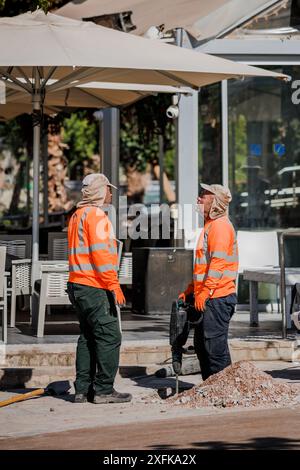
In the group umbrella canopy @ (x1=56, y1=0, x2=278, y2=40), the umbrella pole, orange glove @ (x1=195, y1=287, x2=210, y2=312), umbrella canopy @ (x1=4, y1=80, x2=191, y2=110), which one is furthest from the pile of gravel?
umbrella canopy @ (x1=56, y1=0, x2=278, y2=40)

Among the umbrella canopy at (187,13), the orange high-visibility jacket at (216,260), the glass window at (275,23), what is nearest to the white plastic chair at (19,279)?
the orange high-visibility jacket at (216,260)

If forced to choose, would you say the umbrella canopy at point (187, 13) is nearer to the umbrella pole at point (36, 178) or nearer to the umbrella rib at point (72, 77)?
the umbrella rib at point (72, 77)

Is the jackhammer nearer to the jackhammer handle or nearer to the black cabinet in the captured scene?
the jackhammer handle

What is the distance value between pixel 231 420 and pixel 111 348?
1.27 m

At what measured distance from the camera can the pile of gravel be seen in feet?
30.9

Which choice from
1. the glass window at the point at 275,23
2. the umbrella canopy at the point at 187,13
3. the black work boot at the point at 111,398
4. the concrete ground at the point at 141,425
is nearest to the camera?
the concrete ground at the point at 141,425

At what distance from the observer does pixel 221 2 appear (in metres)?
15.0

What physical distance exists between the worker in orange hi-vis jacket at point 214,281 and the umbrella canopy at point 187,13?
16.8 ft

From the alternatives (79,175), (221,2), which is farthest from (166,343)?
(79,175)

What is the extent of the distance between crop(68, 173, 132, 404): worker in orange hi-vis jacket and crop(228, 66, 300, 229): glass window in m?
5.63

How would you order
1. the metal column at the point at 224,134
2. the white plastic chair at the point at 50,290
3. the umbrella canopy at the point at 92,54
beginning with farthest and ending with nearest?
the metal column at the point at 224,134 → the white plastic chair at the point at 50,290 → the umbrella canopy at the point at 92,54

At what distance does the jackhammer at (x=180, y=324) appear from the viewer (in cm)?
983

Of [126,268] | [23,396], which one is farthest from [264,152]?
[23,396]

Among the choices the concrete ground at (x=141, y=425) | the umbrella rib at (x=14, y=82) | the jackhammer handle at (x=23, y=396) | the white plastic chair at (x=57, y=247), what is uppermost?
the umbrella rib at (x=14, y=82)
